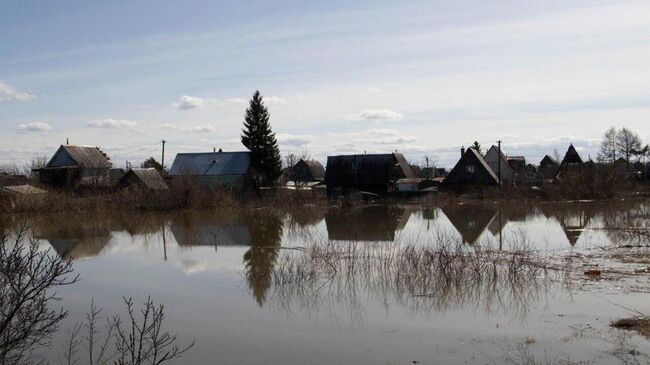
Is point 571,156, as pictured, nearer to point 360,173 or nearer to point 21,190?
point 360,173

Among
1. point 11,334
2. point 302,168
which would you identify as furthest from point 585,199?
point 11,334

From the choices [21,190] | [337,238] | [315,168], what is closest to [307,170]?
[315,168]

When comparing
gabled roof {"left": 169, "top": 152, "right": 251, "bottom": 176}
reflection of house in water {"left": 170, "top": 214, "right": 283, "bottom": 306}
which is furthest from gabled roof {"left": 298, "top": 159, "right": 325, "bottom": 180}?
reflection of house in water {"left": 170, "top": 214, "right": 283, "bottom": 306}

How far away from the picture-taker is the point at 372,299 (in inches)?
483

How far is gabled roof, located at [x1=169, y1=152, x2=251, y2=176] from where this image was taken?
2252 inches

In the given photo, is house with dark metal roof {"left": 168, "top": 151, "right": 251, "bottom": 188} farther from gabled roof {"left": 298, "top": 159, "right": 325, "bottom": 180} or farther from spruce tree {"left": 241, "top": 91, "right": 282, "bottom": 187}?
gabled roof {"left": 298, "top": 159, "right": 325, "bottom": 180}

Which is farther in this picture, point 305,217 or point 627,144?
point 627,144

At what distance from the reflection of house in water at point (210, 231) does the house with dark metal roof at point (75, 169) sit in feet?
70.4

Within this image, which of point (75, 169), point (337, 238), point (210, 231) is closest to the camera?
point (337, 238)

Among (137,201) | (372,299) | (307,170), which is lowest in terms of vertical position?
(372,299)

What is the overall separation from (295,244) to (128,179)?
107 ft

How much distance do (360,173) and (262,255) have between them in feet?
132

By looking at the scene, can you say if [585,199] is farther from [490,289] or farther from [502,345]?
[502,345]

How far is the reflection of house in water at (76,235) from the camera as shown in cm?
2205
